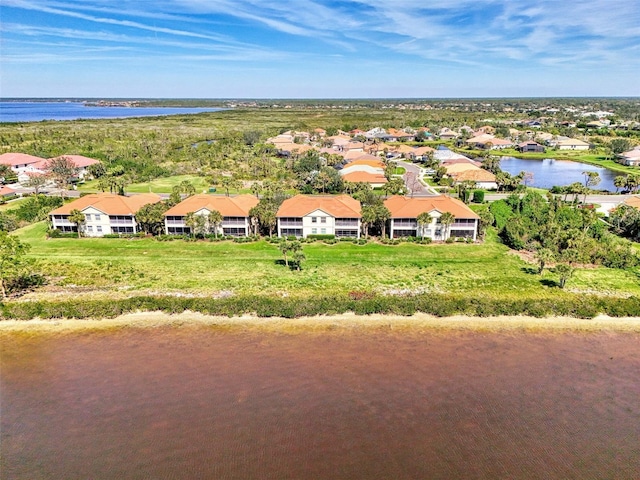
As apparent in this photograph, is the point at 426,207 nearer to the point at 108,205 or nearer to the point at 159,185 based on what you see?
the point at 108,205

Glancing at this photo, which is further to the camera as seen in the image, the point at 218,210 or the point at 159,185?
the point at 159,185

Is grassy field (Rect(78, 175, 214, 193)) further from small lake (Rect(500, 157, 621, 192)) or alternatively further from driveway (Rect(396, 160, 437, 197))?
small lake (Rect(500, 157, 621, 192))

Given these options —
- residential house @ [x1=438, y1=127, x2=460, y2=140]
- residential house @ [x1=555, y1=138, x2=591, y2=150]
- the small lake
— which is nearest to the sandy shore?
the small lake

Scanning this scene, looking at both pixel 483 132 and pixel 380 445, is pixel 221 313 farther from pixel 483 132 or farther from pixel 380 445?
pixel 483 132

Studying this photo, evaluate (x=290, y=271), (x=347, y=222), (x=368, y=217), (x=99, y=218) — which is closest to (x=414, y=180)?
(x=347, y=222)

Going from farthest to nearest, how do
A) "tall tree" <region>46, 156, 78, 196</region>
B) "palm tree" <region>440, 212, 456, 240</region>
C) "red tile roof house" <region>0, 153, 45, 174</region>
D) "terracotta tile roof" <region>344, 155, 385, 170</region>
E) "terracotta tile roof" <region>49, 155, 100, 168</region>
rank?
"terracotta tile roof" <region>344, 155, 385, 170</region>, "terracotta tile roof" <region>49, 155, 100, 168</region>, "red tile roof house" <region>0, 153, 45, 174</region>, "tall tree" <region>46, 156, 78, 196</region>, "palm tree" <region>440, 212, 456, 240</region>

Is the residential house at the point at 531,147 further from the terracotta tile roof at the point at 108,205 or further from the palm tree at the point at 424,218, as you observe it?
the terracotta tile roof at the point at 108,205

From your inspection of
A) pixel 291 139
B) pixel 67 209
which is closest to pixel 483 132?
pixel 291 139
